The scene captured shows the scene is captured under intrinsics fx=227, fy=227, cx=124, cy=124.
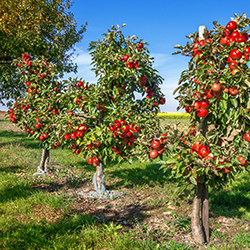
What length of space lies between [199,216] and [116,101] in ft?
9.97

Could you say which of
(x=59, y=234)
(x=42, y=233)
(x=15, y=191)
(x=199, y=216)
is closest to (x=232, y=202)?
(x=199, y=216)

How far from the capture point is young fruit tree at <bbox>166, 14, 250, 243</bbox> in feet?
10.2

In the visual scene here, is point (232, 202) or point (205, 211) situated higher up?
point (205, 211)

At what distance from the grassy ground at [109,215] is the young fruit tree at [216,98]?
92 centimetres

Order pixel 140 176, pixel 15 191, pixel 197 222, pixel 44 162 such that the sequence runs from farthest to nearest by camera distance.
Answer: pixel 140 176
pixel 44 162
pixel 15 191
pixel 197 222

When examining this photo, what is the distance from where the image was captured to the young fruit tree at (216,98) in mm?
3105

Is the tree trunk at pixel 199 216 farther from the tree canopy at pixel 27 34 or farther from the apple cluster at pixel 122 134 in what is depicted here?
the tree canopy at pixel 27 34

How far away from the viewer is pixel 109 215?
467cm

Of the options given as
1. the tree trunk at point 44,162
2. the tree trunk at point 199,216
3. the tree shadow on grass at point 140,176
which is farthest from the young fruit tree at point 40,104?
the tree trunk at point 199,216

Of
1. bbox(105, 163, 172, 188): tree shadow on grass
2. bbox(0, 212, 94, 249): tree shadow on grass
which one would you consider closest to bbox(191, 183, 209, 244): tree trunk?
bbox(0, 212, 94, 249): tree shadow on grass

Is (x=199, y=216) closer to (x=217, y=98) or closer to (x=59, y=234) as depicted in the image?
(x=217, y=98)

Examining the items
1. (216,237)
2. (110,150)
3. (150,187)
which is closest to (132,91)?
(110,150)

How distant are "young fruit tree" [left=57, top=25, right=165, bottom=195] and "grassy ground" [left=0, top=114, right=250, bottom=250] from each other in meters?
1.11

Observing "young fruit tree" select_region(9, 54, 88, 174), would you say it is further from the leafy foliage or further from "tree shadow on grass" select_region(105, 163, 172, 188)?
the leafy foliage
